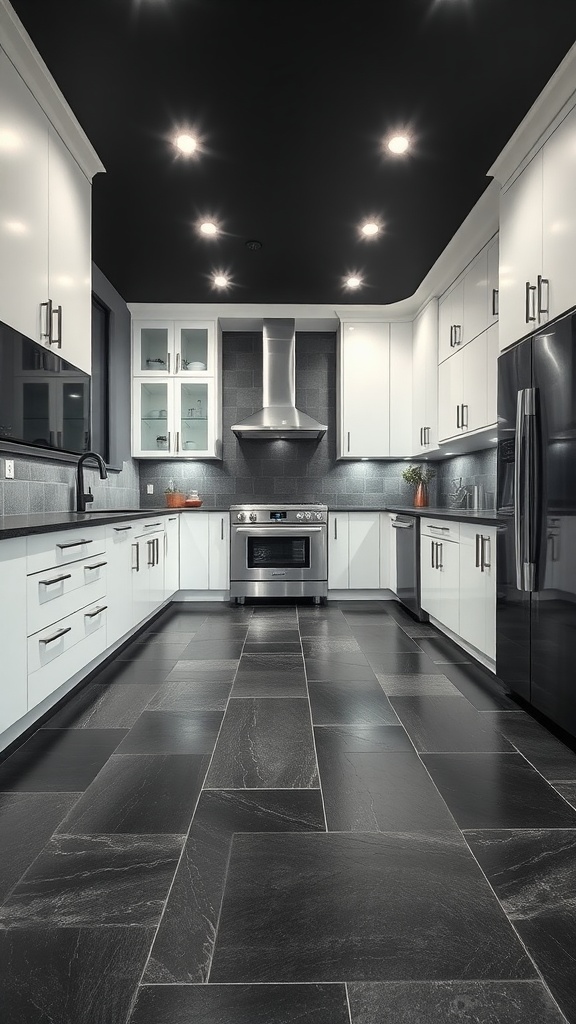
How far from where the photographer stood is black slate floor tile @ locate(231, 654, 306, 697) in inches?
107

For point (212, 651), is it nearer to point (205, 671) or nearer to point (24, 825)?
point (205, 671)

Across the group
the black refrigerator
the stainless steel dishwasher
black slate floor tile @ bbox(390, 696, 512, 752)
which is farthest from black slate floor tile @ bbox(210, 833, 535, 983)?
the stainless steel dishwasher

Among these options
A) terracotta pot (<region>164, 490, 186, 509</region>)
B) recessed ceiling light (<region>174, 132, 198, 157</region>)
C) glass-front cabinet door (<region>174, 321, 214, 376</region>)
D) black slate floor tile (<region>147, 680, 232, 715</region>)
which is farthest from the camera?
terracotta pot (<region>164, 490, 186, 509</region>)

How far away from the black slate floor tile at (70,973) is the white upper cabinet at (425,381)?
4177mm

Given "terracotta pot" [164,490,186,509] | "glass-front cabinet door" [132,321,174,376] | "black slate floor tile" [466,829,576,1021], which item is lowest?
"black slate floor tile" [466,829,576,1021]

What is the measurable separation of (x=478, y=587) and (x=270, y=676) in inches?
46.8

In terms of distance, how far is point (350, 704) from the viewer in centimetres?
254

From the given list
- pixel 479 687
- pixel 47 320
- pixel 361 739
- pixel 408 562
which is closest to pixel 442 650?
pixel 479 687

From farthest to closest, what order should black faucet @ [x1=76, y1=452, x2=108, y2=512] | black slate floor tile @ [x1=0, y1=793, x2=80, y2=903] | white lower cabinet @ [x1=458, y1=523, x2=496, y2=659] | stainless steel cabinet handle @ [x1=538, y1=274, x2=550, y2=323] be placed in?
black faucet @ [x1=76, y1=452, x2=108, y2=512], white lower cabinet @ [x1=458, y1=523, x2=496, y2=659], stainless steel cabinet handle @ [x1=538, y1=274, x2=550, y2=323], black slate floor tile @ [x1=0, y1=793, x2=80, y2=903]

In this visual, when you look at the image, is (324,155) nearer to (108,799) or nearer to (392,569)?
(108,799)

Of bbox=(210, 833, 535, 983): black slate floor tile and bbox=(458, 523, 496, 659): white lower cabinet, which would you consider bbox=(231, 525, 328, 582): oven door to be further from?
bbox=(210, 833, 535, 983): black slate floor tile

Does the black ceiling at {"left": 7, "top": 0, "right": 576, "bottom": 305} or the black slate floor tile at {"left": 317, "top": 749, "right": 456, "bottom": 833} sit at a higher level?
the black ceiling at {"left": 7, "top": 0, "right": 576, "bottom": 305}

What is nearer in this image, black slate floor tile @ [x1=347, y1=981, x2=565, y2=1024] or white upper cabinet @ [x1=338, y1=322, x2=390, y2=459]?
black slate floor tile @ [x1=347, y1=981, x2=565, y2=1024]

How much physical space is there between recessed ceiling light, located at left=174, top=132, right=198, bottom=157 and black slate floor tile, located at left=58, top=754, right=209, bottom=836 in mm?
2748
